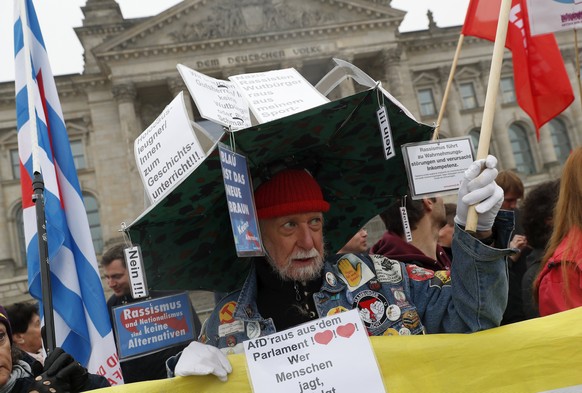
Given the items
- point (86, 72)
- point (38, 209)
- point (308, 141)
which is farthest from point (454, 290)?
point (86, 72)

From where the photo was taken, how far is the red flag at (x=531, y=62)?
217 inches

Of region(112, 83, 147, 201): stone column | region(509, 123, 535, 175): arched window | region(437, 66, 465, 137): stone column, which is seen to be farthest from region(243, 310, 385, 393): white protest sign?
region(509, 123, 535, 175): arched window

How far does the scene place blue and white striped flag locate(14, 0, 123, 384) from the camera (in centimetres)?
402

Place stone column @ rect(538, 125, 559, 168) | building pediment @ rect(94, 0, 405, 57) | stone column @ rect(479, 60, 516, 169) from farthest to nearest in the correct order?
stone column @ rect(538, 125, 559, 168) → stone column @ rect(479, 60, 516, 169) → building pediment @ rect(94, 0, 405, 57)

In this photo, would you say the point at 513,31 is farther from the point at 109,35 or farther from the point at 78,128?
the point at 109,35

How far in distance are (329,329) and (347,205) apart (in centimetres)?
98

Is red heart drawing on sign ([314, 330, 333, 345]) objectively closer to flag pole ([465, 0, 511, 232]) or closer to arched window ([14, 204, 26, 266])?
flag pole ([465, 0, 511, 232])

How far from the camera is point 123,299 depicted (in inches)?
221

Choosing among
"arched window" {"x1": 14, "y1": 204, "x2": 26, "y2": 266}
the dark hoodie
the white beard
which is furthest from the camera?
"arched window" {"x1": 14, "y1": 204, "x2": 26, "y2": 266}

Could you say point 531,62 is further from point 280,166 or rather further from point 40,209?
point 40,209

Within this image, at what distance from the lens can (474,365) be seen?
2.48 metres

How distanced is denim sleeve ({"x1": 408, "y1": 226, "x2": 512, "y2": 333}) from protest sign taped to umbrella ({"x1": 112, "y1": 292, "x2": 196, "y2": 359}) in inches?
37.9

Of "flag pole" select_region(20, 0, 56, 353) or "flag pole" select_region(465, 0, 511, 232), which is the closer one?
"flag pole" select_region(465, 0, 511, 232)

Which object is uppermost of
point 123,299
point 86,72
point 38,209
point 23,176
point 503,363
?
point 86,72
